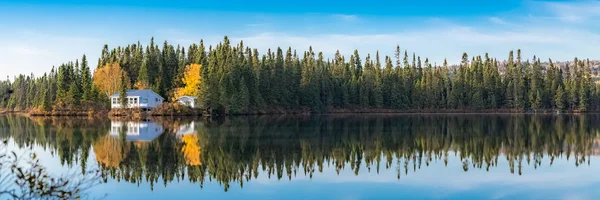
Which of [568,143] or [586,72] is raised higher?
[586,72]

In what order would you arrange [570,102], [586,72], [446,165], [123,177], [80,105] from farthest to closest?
[586,72] < [570,102] < [80,105] < [446,165] < [123,177]

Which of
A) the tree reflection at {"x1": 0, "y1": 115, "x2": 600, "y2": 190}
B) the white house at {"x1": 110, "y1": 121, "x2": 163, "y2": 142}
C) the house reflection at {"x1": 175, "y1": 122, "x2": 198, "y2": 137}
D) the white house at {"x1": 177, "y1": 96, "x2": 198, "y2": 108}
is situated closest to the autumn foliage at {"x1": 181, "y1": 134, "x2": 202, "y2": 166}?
the tree reflection at {"x1": 0, "y1": 115, "x2": 600, "y2": 190}

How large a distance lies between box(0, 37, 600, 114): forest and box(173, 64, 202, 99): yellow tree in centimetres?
17

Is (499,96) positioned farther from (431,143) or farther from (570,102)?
(431,143)

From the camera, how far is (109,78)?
3595 inches

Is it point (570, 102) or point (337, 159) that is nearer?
point (337, 159)

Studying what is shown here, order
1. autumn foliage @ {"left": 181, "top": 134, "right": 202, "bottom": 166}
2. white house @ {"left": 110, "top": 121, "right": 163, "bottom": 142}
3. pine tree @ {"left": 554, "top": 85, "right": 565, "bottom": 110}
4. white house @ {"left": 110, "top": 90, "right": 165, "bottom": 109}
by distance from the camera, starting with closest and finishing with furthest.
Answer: autumn foliage @ {"left": 181, "top": 134, "right": 202, "bottom": 166} → white house @ {"left": 110, "top": 121, "right": 163, "bottom": 142} → white house @ {"left": 110, "top": 90, "right": 165, "bottom": 109} → pine tree @ {"left": 554, "top": 85, "right": 565, "bottom": 110}

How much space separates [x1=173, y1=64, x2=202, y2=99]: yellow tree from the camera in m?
80.6

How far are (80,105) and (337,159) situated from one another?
67.0 m

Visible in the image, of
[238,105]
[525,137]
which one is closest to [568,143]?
[525,137]

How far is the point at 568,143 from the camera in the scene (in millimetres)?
31766

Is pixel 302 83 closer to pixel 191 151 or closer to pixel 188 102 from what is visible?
pixel 188 102

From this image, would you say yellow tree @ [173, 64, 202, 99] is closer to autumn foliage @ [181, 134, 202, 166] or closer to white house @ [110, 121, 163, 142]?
white house @ [110, 121, 163, 142]

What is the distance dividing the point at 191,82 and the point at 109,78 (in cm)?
1806
